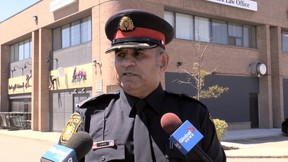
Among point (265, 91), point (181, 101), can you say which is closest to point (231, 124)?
point (265, 91)

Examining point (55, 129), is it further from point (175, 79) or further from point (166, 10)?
point (166, 10)

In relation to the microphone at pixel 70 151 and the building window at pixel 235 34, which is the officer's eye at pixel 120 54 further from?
the building window at pixel 235 34

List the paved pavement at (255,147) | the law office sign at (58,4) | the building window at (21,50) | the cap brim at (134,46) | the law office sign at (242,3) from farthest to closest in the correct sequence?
the building window at (21,50) < the law office sign at (242,3) < the law office sign at (58,4) < the paved pavement at (255,147) < the cap brim at (134,46)

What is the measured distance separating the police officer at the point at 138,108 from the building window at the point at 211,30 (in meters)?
18.7

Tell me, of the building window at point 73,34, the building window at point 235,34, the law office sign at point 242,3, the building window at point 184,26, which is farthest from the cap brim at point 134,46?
the building window at point 235,34

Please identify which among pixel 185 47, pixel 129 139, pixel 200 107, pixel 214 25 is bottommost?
pixel 129 139

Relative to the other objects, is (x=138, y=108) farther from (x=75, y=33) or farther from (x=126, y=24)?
(x=75, y=33)

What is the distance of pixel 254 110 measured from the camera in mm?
25359

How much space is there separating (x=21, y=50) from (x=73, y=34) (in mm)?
8243

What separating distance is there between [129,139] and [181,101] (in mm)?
397

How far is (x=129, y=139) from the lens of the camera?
2.29 metres

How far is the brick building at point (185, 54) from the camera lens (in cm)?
2105

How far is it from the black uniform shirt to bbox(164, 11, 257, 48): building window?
1876cm

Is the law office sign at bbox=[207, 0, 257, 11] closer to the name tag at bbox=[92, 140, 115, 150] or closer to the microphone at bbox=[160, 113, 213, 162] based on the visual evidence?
the name tag at bbox=[92, 140, 115, 150]
